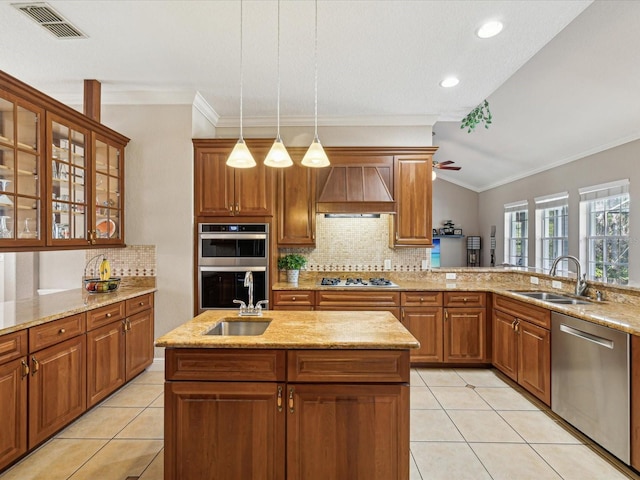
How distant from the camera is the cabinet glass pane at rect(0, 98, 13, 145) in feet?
7.73

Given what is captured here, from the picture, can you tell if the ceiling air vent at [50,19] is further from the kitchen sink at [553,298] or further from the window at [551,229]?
the window at [551,229]

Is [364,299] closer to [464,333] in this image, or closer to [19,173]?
[464,333]

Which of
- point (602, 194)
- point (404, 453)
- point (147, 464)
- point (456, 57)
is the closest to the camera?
point (404, 453)

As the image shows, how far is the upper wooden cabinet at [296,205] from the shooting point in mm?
4102

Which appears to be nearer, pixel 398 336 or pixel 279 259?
pixel 398 336

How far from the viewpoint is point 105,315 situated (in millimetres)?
2934

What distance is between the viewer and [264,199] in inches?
154

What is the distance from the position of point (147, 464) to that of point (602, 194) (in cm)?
606

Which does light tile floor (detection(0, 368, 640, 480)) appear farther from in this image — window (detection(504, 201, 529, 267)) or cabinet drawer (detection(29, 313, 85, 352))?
window (detection(504, 201, 529, 267))

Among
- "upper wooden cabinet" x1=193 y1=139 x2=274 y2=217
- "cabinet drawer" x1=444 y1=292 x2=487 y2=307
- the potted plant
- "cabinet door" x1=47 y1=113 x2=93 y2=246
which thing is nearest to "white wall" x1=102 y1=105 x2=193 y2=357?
"upper wooden cabinet" x1=193 y1=139 x2=274 y2=217

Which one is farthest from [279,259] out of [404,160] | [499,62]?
[499,62]

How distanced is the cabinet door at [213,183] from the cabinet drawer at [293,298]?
3.43 ft

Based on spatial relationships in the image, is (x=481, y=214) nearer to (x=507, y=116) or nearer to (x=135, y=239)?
(x=507, y=116)

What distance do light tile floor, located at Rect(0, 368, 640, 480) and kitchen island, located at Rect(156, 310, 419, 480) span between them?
57cm
